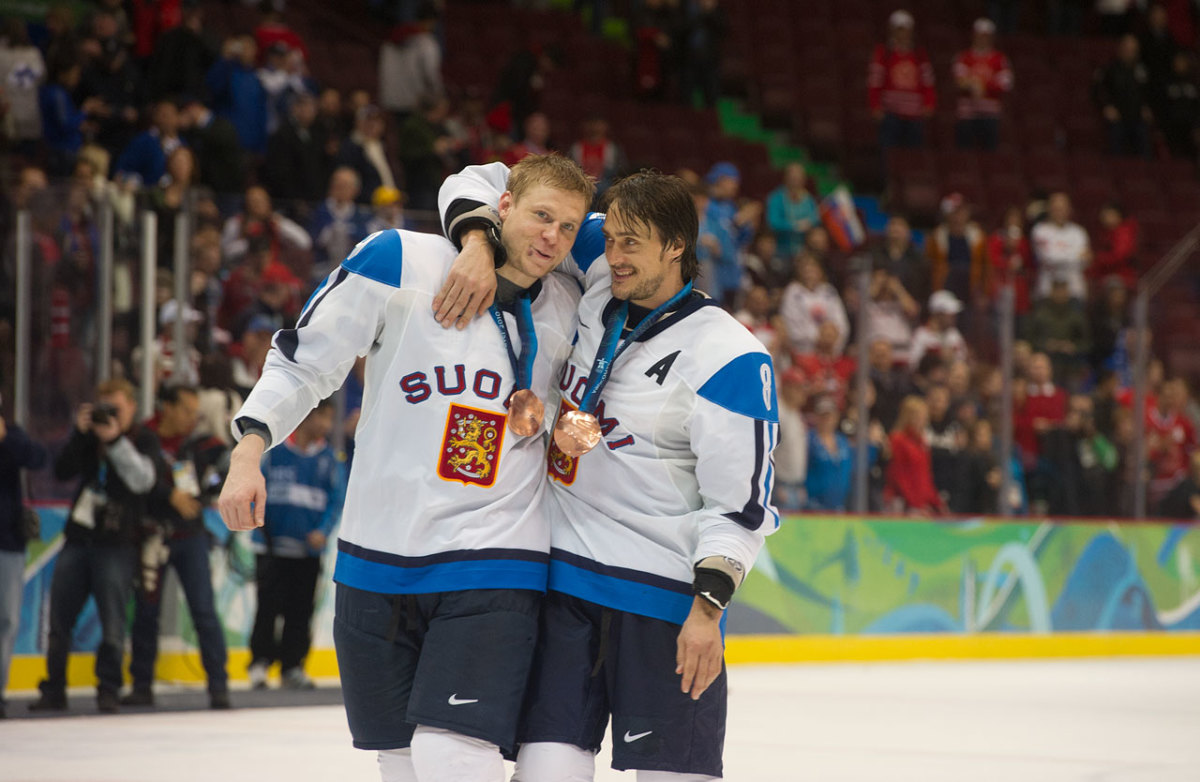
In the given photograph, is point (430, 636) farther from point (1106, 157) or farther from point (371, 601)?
point (1106, 157)

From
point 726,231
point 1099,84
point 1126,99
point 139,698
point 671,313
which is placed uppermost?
point 1099,84

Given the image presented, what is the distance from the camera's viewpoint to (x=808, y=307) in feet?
35.9

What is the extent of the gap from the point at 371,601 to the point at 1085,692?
24.4 feet

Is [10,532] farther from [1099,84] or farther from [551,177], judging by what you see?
[1099,84]

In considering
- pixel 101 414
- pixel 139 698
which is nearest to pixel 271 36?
pixel 101 414

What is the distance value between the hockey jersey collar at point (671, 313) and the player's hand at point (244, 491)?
0.81 metres

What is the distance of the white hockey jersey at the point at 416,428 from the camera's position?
354 centimetres

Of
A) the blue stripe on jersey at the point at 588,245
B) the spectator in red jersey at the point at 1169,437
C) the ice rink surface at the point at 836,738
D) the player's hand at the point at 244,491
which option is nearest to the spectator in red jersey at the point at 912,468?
the ice rink surface at the point at 836,738

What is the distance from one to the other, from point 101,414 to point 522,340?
5037mm

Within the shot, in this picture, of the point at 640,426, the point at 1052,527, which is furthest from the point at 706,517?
the point at 1052,527

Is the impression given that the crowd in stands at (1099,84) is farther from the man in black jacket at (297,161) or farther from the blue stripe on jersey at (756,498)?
the blue stripe on jersey at (756,498)

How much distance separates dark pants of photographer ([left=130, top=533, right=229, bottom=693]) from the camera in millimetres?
8516

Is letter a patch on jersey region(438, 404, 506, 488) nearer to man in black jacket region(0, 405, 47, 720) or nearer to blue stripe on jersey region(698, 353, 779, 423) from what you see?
blue stripe on jersey region(698, 353, 779, 423)

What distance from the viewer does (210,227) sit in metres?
9.00
